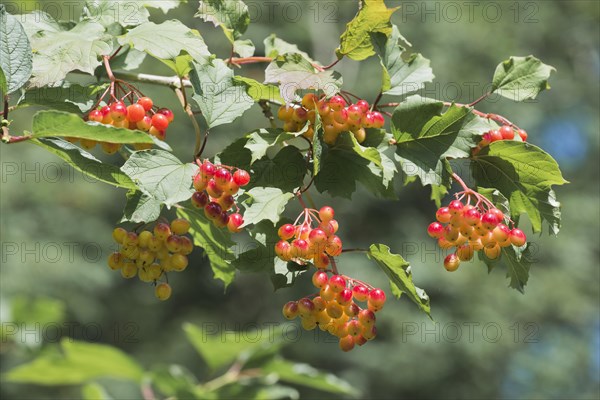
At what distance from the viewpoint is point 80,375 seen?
2.30 meters

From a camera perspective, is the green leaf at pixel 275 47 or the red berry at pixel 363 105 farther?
the green leaf at pixel 275 47

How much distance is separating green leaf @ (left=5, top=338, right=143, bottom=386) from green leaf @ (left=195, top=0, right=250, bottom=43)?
936 mm

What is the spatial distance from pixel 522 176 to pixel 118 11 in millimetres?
934

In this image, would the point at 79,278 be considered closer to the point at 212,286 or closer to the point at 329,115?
the point at 212,286

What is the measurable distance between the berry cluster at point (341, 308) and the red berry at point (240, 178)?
0.22 meters

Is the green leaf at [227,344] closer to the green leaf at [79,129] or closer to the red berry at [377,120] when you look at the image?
the red berry at [377,120]

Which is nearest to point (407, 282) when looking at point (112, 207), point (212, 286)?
point (112, 207)

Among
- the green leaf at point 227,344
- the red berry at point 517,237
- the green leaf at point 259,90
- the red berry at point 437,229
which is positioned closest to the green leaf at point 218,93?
the green leaf at point 259,90

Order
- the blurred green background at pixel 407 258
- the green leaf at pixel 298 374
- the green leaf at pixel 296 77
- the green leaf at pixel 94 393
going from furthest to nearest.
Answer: the blurred green background at pixel 407 258 → the green leaf at pixel 298 374 → the green leaf at pixel 94 393 → the green leaf at pixel 296 77

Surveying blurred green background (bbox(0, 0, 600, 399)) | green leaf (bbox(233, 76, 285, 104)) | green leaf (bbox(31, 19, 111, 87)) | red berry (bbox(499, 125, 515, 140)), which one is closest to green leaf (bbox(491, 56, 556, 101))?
red berry (bbox(499, 125, 515, 140))

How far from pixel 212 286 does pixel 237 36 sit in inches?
393

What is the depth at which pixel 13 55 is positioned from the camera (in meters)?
1.45

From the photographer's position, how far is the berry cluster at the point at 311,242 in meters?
1.48

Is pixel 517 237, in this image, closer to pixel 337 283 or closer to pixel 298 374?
pixel 337 283
